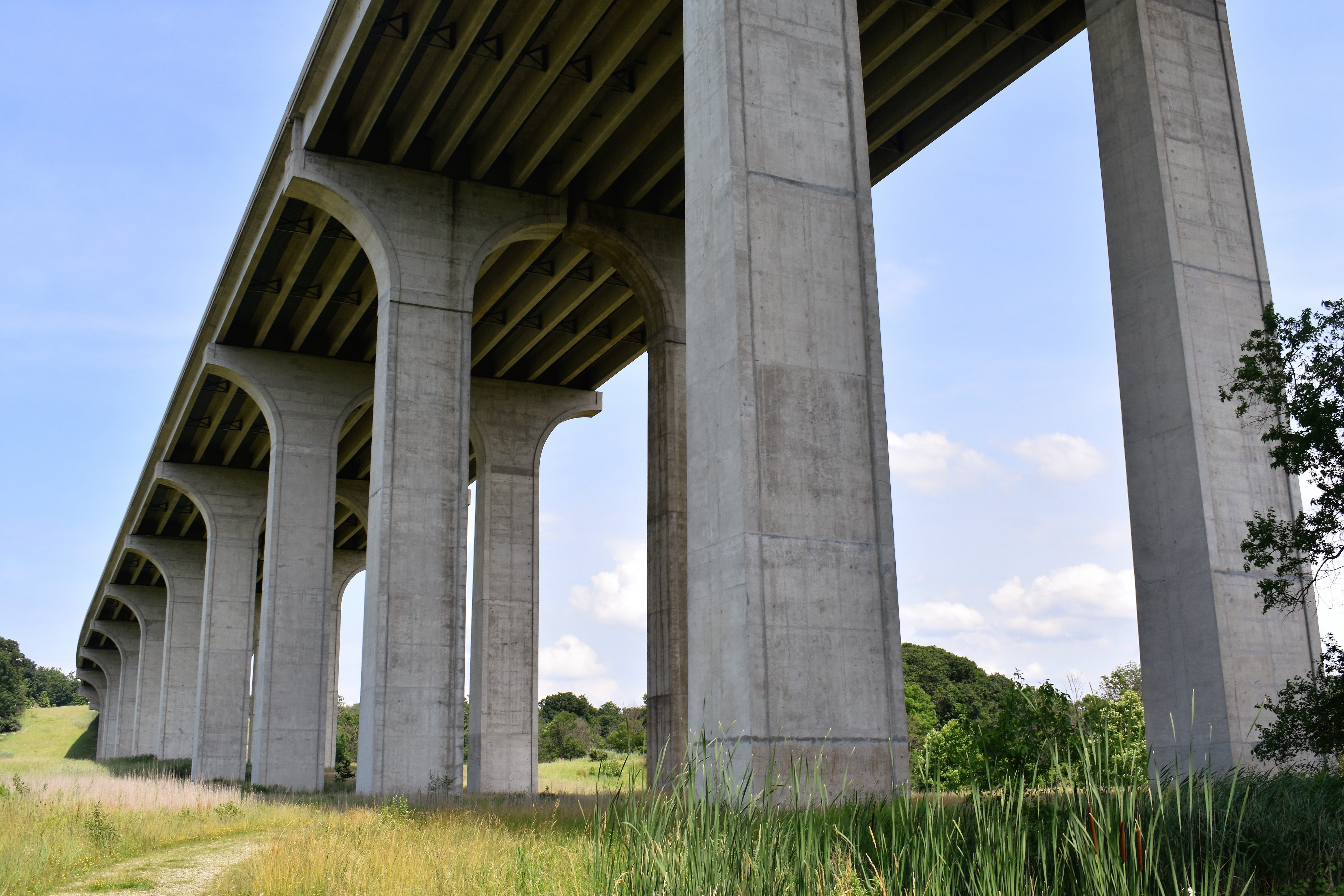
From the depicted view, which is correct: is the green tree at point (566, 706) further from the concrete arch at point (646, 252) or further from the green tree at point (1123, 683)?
the concrete arch at point (646, 252)

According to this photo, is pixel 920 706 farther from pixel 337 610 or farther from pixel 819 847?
pixel 819 847

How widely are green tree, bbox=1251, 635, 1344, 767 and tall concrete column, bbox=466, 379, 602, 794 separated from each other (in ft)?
65.5

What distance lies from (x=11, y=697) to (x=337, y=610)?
68.7 metres

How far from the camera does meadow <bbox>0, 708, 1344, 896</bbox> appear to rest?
15.7 ft

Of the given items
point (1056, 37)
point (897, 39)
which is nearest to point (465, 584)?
point (897, 39)

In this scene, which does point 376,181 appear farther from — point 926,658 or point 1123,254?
point 926,658

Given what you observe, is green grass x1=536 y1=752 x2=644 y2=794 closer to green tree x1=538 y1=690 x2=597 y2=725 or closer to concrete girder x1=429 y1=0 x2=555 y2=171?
concrete girder x1=429 y1=0 x2=555 y2=171

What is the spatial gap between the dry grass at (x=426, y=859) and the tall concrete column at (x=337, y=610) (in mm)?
45892

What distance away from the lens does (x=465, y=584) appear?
22.6 metres

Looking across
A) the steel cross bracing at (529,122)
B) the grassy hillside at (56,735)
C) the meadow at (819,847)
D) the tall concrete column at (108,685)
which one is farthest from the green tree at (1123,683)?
the grassy hillside at (56,735)

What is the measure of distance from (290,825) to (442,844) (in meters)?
5.12

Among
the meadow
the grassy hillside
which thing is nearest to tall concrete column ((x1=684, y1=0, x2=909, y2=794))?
the meadow

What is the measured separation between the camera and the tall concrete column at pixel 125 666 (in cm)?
6769

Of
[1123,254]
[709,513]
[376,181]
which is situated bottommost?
[709,513]
